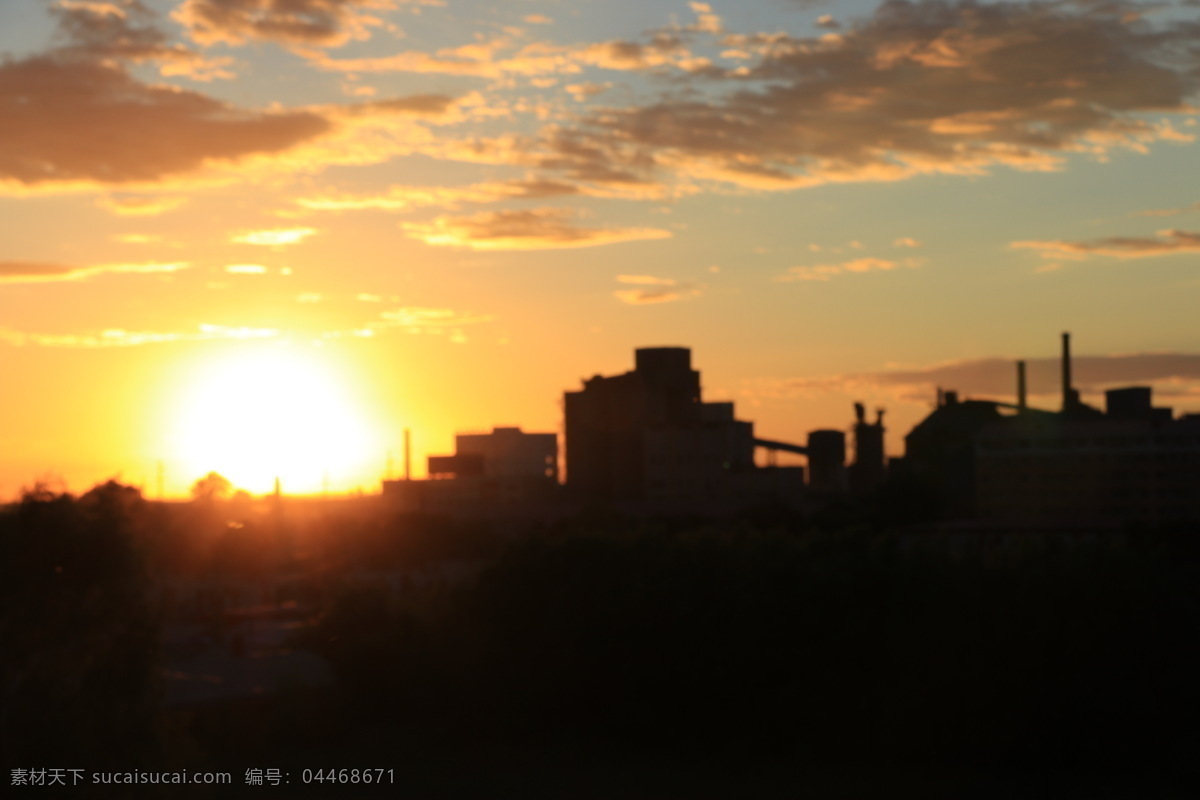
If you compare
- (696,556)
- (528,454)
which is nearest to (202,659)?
(696,556)

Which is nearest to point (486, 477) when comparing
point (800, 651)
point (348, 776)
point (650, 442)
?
point (650, 442)

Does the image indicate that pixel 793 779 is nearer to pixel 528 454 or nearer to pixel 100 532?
pixel 100 532

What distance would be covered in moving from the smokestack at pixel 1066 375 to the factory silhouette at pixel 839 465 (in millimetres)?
126

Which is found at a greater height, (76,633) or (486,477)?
(486,477)

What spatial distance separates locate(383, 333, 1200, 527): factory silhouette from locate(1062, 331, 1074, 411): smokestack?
0.13m

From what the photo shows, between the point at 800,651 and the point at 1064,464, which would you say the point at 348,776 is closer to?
the point at 800,651

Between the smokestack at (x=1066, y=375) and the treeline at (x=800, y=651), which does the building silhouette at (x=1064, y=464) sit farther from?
the treeline at (x=800, y=651)

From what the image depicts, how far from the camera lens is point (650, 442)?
109m

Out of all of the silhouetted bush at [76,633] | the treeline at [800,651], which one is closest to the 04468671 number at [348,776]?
the treeline at [800,651]

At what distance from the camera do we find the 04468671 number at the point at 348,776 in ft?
88.4

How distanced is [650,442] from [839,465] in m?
26.0

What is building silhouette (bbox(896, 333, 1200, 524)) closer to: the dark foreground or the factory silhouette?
the factory silhouette

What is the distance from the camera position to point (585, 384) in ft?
373

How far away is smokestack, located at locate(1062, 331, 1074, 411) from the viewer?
112312mm
